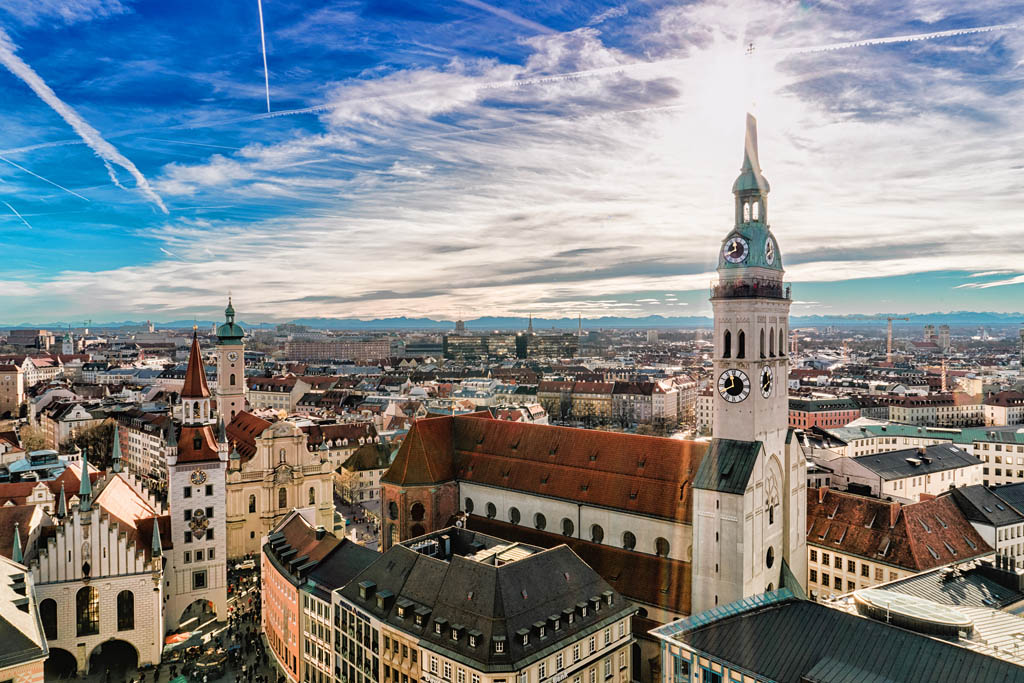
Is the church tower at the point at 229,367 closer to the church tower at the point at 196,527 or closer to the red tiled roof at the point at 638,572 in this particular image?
the church tower at the point at 196,527

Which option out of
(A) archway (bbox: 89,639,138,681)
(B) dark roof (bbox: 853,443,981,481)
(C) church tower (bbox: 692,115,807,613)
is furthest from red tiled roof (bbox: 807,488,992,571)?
(A) archway (bbox: 89,639,138,681)

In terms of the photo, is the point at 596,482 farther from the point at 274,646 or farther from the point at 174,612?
the point at 174,612

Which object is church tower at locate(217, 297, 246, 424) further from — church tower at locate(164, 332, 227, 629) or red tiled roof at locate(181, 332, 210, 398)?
church tower at locate(164, 332, 227, 629)

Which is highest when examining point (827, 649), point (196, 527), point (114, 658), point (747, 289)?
point (747, 289)

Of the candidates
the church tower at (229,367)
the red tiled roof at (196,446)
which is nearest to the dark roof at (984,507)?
the red tiled roof at (196,446)

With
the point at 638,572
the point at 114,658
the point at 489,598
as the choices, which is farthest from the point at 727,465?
the point at 114,658

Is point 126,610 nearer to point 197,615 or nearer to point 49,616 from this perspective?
point 49,616
